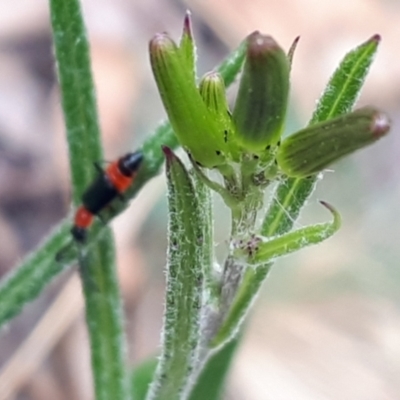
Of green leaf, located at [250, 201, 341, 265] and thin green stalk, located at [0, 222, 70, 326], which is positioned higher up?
green leaf, located at [250, 201, 341, 265]

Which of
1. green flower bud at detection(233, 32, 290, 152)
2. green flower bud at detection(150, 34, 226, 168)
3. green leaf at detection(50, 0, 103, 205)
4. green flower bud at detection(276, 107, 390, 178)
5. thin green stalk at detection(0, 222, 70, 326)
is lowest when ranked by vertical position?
thin green stalk at detection(0, 222, 70, 326)

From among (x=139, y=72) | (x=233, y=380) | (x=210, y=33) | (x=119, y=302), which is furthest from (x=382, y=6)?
(x=119, y=302)

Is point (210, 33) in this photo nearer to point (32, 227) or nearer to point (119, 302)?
point (32, 227)

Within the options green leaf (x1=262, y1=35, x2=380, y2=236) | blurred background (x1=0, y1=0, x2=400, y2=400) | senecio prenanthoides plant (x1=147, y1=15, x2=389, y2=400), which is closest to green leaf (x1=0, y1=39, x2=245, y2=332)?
senecio prenanthoides plant (x1=147, y1=15, x2=389, y2=400)

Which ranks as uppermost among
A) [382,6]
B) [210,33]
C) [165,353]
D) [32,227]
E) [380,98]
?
[382,6]

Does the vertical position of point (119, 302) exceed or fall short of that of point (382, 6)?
it falls short

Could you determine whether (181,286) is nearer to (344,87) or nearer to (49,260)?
(344,87)

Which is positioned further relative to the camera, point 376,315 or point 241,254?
point 376,315

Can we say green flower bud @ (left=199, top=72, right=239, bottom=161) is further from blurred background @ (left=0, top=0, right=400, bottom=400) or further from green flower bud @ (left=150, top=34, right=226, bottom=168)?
blurred background @ (left=0, top=0, right=400, bottom=400)
